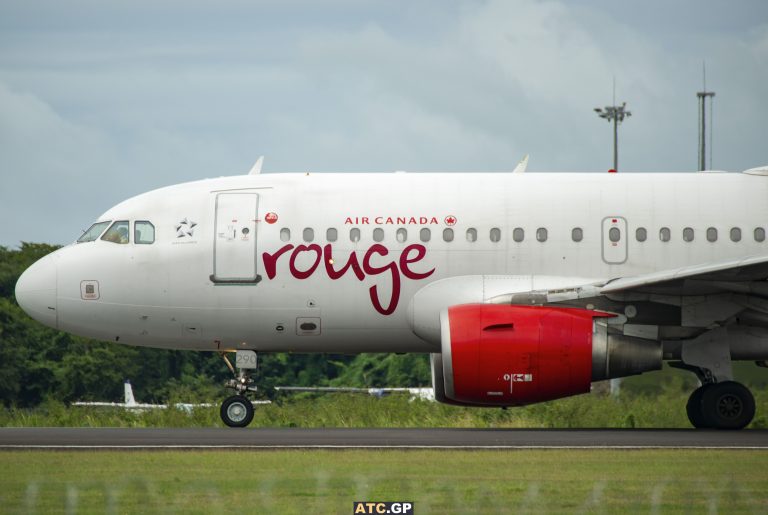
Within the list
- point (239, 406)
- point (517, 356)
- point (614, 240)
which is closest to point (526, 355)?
point (517, 356)

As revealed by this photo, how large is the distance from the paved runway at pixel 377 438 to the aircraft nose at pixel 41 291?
6.13ft

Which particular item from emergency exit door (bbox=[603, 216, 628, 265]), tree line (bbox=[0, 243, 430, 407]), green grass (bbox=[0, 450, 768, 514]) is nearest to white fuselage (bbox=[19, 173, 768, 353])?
emergency exit door (bbox=[603, 216, 628, 265])

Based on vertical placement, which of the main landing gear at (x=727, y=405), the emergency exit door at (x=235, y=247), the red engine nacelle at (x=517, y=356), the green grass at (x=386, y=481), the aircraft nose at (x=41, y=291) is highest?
the emergency exit door at (x=235, y=247)

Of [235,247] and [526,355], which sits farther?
[235,247]

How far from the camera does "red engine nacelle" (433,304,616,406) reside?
59.8ft

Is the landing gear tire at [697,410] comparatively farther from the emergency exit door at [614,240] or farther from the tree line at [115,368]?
the tree line at [115,368]

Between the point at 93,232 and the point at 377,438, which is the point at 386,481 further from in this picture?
the point at 93,232

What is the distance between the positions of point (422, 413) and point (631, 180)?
17.6 feet

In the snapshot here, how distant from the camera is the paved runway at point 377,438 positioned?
16.0m

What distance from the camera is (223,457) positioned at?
48.5ft

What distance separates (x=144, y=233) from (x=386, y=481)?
8.99 m

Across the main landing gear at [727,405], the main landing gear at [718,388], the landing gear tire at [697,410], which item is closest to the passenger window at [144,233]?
the main landing gear at [718,388]

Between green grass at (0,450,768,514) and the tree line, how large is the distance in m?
24.0

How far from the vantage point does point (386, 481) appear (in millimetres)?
12648
